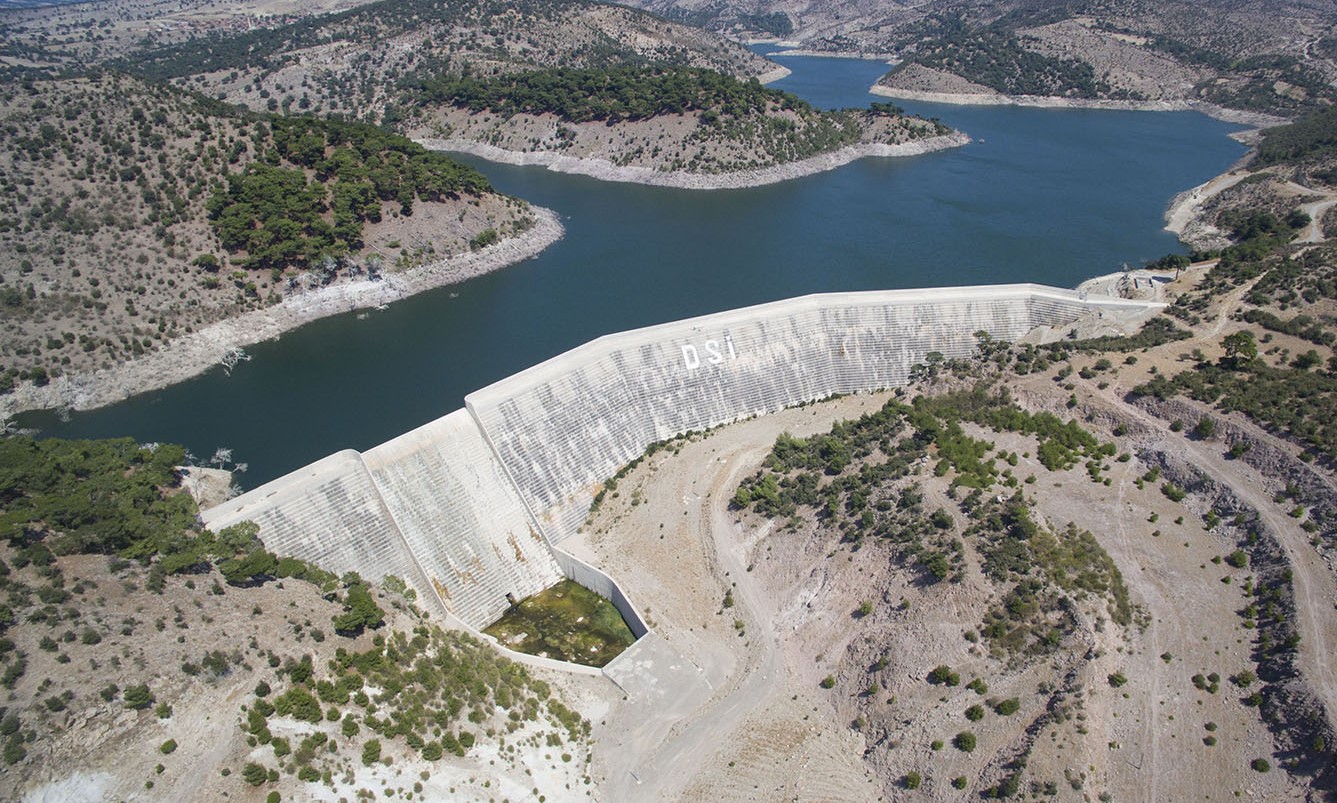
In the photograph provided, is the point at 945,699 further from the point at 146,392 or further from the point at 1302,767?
the point at 146,392

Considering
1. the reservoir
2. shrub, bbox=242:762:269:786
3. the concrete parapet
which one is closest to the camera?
shrub, bbox=242:762:269:786

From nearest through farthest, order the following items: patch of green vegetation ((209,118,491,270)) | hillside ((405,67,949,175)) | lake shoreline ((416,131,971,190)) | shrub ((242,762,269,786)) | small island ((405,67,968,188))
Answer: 1. shrub ((242,762,269,786))
2. patch of green vegetation ((209,118,491,270))
3. lake shoreline ((416,131,971,190))
4. small island ((405,67,968,188))
5. hillside ((405,67,949,175))

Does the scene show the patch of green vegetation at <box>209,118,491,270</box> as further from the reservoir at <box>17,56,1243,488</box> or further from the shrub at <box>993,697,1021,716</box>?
the shrub at <box>993,697,1021,716</box>

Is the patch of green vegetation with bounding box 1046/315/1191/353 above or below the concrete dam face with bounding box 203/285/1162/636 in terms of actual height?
above

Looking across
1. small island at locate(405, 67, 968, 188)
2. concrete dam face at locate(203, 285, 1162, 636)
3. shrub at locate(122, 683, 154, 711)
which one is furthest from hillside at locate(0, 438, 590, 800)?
small island at locate(405, 67, 968, 188)

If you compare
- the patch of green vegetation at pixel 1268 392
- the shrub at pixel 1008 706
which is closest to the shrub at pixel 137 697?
the shrub at pixel 1008 706

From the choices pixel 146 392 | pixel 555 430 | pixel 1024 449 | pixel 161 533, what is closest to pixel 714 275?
pixel 555 430

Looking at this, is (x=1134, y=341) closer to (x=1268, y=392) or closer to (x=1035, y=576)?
(x=1268, y=392)
